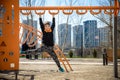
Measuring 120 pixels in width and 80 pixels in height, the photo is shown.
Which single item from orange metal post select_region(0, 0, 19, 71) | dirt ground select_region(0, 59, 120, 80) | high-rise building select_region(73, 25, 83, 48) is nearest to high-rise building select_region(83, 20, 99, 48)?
high-rise building select_region(73, 25, 83, 48)

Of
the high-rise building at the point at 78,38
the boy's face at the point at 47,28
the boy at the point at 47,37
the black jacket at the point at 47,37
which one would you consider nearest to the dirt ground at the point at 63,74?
the boy at the point at 47,37

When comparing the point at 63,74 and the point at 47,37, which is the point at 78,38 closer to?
the point at 47,37

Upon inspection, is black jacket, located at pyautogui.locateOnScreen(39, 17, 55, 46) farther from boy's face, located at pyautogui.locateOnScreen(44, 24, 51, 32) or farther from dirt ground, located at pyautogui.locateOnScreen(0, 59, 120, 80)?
dirt ground, located at pyautogui.locateOnScreen(0, 59, 120, 80)

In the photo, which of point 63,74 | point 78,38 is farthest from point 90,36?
point 63,74

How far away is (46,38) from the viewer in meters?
13.2

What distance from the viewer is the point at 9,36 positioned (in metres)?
13.7

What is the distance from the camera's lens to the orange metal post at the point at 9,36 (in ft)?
44.8

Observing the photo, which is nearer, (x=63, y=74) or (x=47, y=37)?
(x=63, y=74)

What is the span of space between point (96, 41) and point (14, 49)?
26.5m

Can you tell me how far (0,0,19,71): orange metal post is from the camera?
13.7 meters

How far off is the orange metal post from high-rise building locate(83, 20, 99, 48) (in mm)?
24867

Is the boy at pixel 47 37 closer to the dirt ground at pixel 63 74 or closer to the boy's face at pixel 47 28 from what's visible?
the boy's face at pixel 47 28

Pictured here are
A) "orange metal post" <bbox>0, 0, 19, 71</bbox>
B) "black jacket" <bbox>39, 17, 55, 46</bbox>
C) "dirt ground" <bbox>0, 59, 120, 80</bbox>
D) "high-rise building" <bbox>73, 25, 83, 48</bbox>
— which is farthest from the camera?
"high-rise building" <bbox>73, 25, 83, 48</bbox>

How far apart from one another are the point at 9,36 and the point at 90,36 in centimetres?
2675
